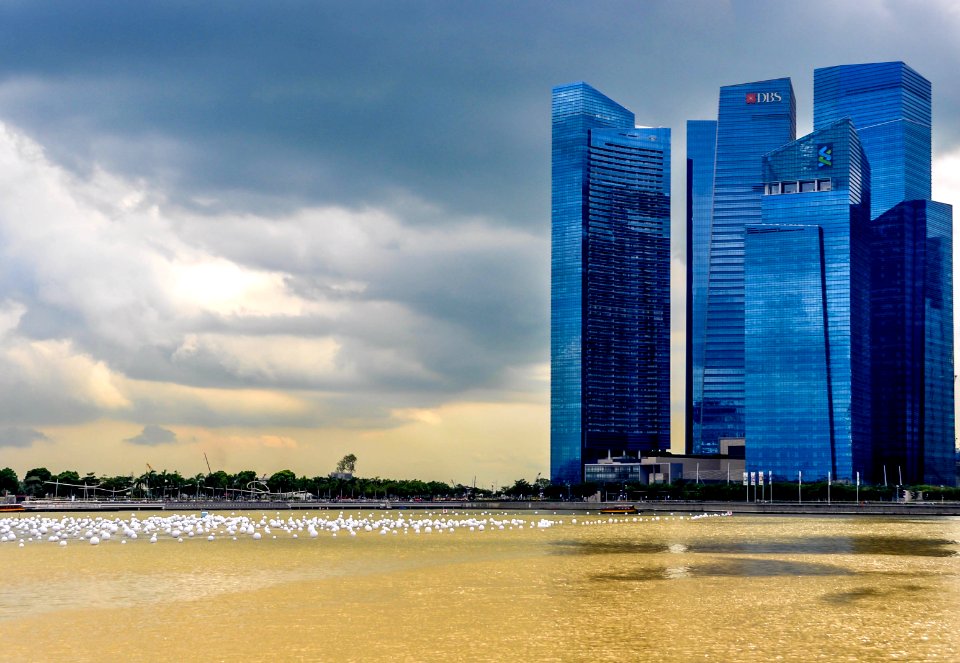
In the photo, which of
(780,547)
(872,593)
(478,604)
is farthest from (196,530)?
(872,593)

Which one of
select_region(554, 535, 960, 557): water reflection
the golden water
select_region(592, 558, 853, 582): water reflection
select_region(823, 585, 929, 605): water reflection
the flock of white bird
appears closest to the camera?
the golden water

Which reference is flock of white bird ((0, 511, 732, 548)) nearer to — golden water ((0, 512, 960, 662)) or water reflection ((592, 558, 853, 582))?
golden water ((0, 512, 960, 662))

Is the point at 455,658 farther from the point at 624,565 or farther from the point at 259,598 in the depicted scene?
the point at 624,565

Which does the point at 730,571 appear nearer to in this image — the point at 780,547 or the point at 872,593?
the point at 872,593

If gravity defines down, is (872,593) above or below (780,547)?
above

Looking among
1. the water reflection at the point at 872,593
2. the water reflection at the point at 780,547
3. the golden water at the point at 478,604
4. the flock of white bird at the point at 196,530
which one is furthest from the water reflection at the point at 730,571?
the flock of white bird at the point at 196,530

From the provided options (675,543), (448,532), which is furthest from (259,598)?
(448,532)

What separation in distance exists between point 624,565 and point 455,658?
131ft

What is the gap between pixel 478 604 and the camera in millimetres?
55625

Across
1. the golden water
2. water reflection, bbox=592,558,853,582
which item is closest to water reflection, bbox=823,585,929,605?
the golden water

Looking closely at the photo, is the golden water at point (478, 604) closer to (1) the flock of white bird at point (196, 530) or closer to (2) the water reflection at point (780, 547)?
(2) the water reflection at point (780, 547)

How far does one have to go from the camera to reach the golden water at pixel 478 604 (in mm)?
42906

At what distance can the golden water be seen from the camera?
141 feet

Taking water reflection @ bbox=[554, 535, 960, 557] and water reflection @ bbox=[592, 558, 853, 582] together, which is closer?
water reflection @ bbox=[592, 558, 853, 582]
